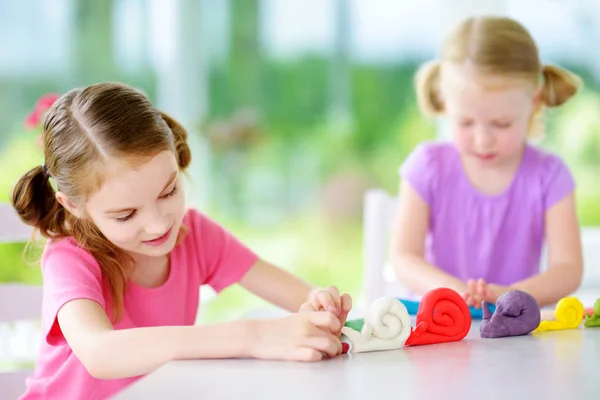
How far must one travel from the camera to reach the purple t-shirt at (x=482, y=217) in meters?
1.78

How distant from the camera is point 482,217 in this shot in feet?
5.94

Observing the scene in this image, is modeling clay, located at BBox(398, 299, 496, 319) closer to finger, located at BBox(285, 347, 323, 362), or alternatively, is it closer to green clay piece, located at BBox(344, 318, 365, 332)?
green clay piece, located at BBox(344, 318, 365, 332)

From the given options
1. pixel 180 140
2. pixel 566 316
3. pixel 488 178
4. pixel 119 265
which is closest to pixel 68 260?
pixel 119 265

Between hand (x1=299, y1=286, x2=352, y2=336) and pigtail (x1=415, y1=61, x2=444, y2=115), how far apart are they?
832 millimetres

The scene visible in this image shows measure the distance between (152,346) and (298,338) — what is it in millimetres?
166

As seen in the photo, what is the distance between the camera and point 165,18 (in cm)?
303

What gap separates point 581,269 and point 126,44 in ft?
6.60

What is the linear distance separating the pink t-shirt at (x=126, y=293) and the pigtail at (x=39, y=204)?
0.04m

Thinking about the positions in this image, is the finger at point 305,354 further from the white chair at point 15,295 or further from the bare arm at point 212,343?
the white chair at point 15,295

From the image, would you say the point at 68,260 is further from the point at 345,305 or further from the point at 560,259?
the point at 560,259

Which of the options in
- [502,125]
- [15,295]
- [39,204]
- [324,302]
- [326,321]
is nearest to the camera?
[326,321]

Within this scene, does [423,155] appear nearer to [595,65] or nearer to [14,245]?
[595,65]

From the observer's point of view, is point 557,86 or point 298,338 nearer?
point 298,338

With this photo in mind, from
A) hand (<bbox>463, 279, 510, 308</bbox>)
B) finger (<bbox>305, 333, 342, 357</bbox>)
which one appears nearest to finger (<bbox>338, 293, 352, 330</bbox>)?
finger (<bbox>305, 333, 342, 357</bbox>)
